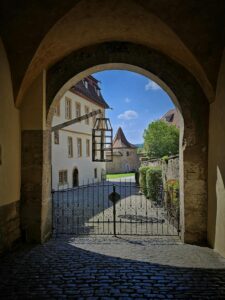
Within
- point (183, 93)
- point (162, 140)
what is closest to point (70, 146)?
point (162, 140)

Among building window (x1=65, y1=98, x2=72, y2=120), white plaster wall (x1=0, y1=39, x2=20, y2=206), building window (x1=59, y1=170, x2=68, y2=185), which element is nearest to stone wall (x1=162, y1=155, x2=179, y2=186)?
white plaster wall (x1=0, y1=39, x2=20, y2=206)

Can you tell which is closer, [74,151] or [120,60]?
[120,60]

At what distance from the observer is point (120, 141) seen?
45.2 m

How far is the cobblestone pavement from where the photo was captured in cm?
381

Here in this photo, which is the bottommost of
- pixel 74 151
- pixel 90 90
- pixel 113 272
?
pixel 113 272

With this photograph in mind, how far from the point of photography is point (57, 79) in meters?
6.69

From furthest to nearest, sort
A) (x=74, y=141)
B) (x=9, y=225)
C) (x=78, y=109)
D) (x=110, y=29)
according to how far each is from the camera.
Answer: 1. (x=78, y=109)
2. (x=74, y=141)
3. (x=110, y=29)
4. (x=9, y=225)

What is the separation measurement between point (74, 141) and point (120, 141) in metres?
23.9

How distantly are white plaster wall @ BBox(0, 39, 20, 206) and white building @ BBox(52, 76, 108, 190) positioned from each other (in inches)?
419

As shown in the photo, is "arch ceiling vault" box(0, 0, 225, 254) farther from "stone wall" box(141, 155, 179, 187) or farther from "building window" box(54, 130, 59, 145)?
"building window" box(54, 130, 59, 145)

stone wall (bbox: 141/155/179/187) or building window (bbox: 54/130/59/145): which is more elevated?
building window (bbox: 54/130/59/145)

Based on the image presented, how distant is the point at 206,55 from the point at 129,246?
12.8ft

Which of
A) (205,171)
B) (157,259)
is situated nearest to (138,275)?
(157,259)

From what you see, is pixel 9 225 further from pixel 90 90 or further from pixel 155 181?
pixel 90 90
